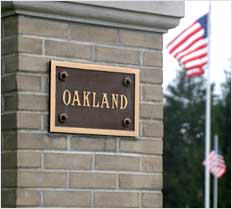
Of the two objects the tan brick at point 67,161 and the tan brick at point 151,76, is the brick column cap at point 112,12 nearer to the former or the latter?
the tan brick at point 151,76

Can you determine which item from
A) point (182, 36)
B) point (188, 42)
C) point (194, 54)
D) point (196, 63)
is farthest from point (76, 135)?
point (196, 63)

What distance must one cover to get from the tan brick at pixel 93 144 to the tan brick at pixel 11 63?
0.41 m

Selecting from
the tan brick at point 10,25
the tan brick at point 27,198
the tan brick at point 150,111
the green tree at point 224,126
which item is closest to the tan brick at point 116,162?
the tan brick at point 150,111

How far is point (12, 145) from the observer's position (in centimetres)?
402

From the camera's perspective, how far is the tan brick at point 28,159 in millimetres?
3979

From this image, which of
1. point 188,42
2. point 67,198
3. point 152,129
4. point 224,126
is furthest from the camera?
point 224,126

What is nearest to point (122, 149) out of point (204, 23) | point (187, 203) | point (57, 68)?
point (57, 68)

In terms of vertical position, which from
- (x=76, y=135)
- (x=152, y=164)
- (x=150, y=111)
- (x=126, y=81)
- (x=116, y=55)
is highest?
(x=116, y=55)

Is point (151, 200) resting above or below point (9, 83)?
below

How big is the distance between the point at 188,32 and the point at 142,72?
14538 millimetres

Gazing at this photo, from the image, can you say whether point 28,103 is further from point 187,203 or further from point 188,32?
point 187,203

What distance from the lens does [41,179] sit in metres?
4.02

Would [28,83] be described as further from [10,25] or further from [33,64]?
Answer: [10,25]

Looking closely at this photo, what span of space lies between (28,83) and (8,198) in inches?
19.8
